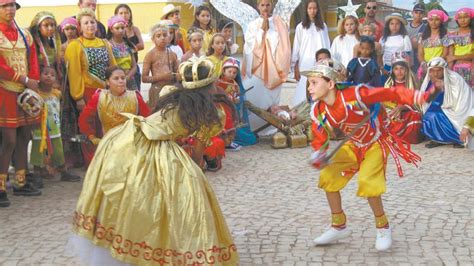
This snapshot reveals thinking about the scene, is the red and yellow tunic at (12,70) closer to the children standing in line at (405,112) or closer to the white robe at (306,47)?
the white robe at (306,47)

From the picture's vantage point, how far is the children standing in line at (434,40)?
8.87 metres

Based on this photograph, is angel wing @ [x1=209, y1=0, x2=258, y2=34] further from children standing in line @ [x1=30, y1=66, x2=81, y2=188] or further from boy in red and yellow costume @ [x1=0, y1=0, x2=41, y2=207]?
boy in red and yellow costume @ [x1=0, y1=0, x2=41, y2=207]

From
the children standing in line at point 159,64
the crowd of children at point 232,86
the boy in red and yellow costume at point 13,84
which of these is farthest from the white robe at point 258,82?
the boy in red and yellow costume at point 13,84

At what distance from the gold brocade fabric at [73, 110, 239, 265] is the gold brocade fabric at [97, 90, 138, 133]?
2478 mm

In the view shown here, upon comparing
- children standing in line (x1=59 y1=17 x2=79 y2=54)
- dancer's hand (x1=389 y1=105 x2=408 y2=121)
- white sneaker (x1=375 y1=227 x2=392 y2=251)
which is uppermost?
children standing in line (x1=59 y1=17 x2=79 y2=54)

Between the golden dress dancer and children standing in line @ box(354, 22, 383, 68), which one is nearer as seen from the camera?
the golden dress dancer

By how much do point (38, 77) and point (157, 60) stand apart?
2069 mm

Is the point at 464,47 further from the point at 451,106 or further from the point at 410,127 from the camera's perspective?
the point at 410,127

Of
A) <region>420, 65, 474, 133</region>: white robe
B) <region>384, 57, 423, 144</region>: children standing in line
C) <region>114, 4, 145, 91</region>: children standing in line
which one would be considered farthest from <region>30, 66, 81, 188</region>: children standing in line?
<region>420, 65, 474, 133</region>: white robe

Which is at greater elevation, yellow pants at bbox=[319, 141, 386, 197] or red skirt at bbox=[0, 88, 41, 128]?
red skirt at bbox=[0, 88, 41, 128]

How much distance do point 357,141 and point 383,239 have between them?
0.69 m

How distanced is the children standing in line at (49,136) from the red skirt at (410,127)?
4249mm

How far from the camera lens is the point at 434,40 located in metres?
9.03

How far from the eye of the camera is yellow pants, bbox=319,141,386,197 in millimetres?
4477
